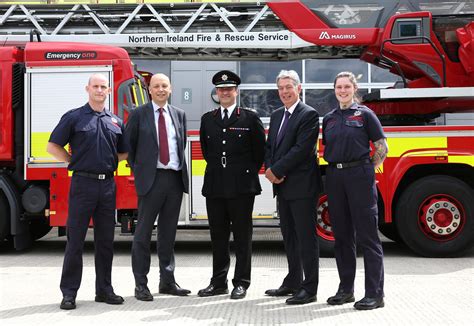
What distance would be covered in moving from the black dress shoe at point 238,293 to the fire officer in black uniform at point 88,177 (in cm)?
97

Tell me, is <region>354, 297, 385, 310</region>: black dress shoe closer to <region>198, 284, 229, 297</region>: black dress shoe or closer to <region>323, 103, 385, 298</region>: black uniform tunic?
<region>323, 103, 385, 298</region>: black uniform tunic

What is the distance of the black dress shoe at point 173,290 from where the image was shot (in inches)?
237

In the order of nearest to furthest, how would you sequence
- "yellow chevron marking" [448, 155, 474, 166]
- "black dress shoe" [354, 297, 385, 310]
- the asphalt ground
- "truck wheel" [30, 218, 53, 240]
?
the asphalt ground, "black dress shoe" [354, 297, 385, 310], "yellow chevron marking" [448, 155, 474, 166], "truck wheel" [30, 218, 53, 240]

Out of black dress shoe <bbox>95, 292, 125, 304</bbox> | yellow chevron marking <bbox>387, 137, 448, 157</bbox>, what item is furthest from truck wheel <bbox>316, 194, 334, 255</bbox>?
black dress shoe <bbox>95, 292, 125, 304</bbox>

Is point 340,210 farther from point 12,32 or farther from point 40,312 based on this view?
point 12,32

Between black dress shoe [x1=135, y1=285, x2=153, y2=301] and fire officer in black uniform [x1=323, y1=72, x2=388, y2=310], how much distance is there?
5.03ft

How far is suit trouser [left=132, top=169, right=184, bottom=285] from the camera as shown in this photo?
19.6 ft

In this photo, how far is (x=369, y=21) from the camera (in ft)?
30.5

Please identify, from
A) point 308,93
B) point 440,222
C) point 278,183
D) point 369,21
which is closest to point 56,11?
point 369,21

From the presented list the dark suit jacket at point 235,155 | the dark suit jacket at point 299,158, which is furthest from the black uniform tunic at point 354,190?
the dark suit jacket at point 235,155

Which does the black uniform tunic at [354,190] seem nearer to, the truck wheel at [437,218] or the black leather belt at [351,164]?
the black leather belt at [351,164]

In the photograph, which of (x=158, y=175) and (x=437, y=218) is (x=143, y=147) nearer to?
(x=158, y=175)

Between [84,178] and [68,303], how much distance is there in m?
1.02

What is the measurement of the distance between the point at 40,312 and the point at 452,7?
6790 mm
